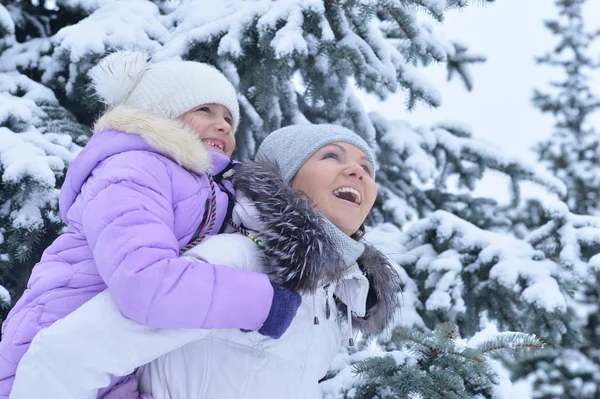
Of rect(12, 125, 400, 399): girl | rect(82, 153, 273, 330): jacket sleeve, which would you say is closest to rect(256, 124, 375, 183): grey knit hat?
rect(12, 125, 400, 399): girl

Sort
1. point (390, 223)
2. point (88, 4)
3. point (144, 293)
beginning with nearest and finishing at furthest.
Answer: point (144, 293)
point (88, 4)
point (390, 223)

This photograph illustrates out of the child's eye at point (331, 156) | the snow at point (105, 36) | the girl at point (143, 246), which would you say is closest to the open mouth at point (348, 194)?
the child's eye at point (331, 156)

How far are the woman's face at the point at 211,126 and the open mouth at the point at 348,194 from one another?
48 cm

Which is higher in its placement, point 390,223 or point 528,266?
point 528,266

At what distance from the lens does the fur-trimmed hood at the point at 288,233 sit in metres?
1.76

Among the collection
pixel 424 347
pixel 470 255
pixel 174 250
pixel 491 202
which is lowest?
pixel 491 202

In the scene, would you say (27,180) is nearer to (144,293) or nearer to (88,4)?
(144,293)

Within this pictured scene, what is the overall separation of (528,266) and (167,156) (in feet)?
8.03

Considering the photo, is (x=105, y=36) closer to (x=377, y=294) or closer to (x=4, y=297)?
(x=4, y=297)

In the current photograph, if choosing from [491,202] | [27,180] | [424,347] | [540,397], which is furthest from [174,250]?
[540,397]

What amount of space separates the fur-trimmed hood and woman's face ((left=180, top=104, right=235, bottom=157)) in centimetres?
17

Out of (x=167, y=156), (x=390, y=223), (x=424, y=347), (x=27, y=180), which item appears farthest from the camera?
(x=390, y=223)

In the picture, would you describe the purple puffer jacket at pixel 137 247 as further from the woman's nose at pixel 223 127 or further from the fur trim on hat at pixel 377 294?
the fur trim on hat at pixel 377 294

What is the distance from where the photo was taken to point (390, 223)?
14.1ft
